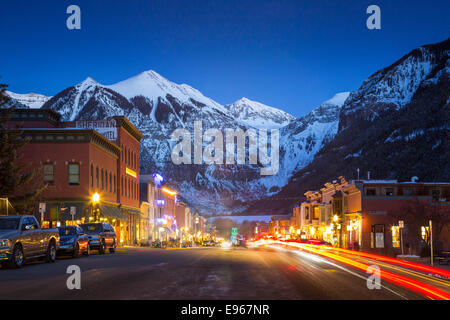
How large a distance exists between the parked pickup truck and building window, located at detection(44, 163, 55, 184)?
2706 centimetres

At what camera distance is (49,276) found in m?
17.9

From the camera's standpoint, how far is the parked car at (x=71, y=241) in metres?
28.6

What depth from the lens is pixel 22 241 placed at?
73.6 ft

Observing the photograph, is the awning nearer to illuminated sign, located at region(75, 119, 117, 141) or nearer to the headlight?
illuminated sign, located at region(75, 119, 117, 141)

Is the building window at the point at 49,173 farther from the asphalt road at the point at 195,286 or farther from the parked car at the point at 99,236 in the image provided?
the asphalt road at the point at 195,286

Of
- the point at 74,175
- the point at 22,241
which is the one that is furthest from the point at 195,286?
the point at 74,175

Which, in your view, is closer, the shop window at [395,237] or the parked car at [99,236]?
the parked car at [99,236]

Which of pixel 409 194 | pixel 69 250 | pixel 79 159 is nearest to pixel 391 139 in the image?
pixel 409 194

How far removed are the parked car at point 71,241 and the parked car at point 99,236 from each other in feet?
9.71

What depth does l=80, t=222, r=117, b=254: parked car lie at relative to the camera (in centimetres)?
3462

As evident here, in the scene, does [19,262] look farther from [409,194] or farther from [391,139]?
[391,139]

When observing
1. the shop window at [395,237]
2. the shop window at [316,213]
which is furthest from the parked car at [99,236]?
the shop window at [316,213]

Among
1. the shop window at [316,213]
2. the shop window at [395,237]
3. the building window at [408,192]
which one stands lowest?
the shop window at [395,237]
